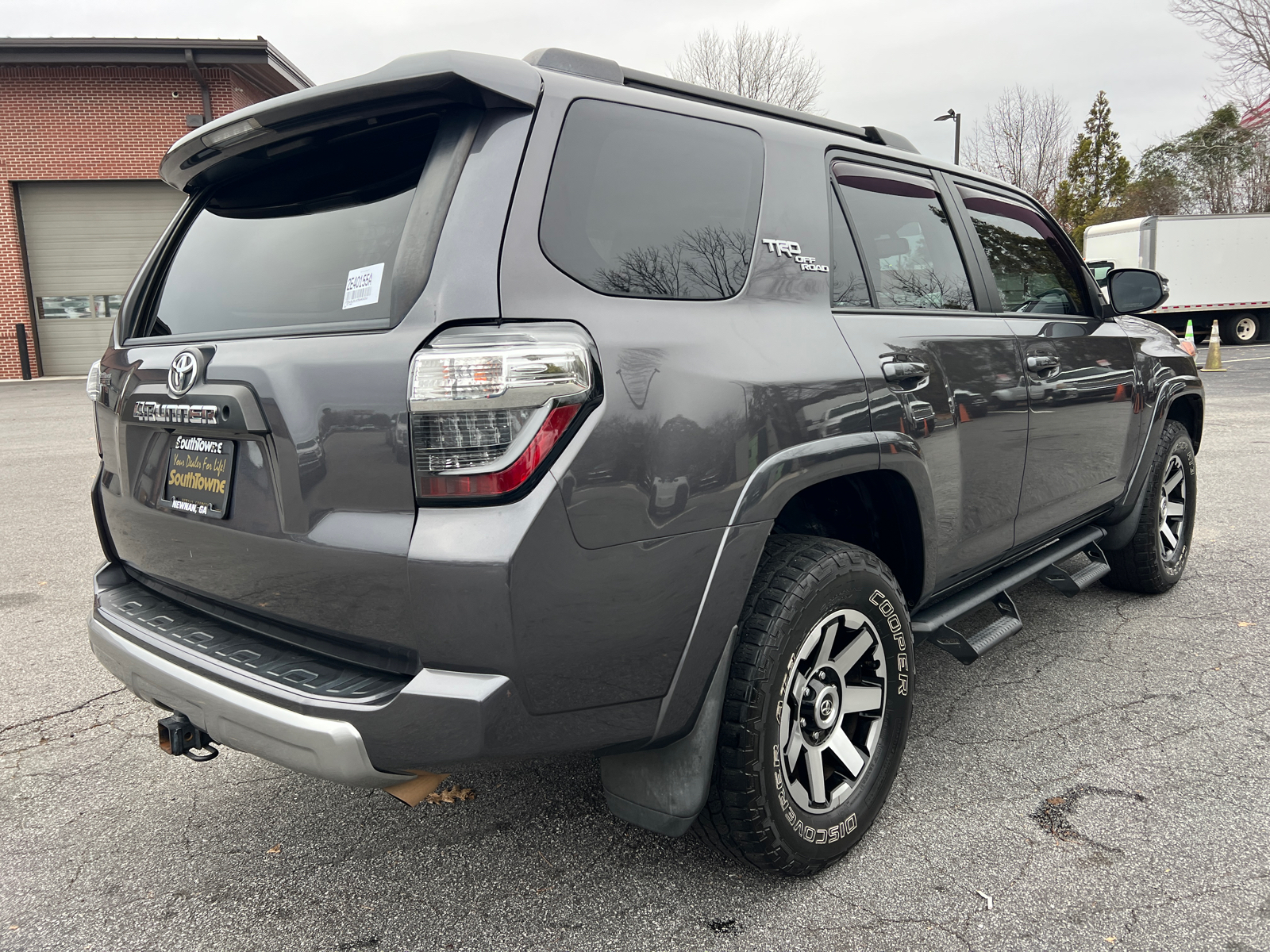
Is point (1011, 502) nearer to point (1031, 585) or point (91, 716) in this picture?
point (1031, 585)

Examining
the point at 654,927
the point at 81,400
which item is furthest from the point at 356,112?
the point at 81,400

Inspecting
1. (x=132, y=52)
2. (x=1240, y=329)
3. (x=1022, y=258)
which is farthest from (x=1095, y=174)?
(x=1022, y=258)

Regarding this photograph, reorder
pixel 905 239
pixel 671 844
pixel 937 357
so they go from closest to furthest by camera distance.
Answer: pixel 671 844 → pixel 937 357 → pixel 905 239

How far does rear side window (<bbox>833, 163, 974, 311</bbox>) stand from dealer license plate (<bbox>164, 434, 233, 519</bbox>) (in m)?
1.80

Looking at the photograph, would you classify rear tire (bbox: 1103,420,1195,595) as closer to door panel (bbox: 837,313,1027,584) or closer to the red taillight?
door panel (bbox: 837,313,1027,584)

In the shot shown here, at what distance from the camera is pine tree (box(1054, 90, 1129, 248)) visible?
41094 mm

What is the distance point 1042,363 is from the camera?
10.6 feet

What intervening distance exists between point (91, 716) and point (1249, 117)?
45.8 meters

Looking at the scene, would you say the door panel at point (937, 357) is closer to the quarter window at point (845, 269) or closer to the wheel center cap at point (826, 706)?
the quarter window at point (845, 269)

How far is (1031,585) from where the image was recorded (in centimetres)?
477

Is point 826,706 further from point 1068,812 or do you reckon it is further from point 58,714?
point 58,714

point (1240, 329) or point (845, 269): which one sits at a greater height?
point (845, 269)

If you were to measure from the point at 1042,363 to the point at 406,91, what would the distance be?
2.39 metres

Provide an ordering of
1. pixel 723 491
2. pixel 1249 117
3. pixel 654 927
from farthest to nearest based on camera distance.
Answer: pixel 1249 117 < pixel 654 927 < pixel 723 491
